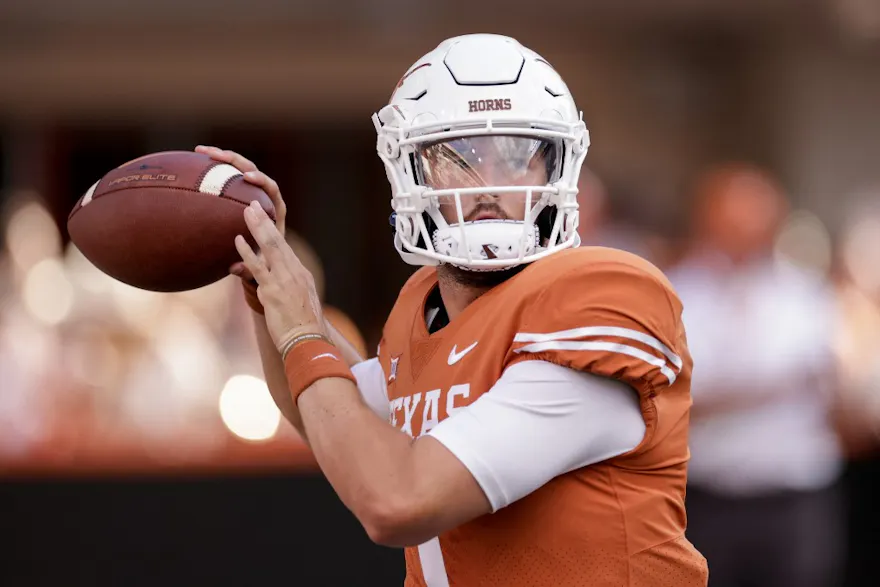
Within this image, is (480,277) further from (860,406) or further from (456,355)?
(860,406)

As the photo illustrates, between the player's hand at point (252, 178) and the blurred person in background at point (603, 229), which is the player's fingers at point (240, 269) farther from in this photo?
the blurred person in background at point (603, 229)

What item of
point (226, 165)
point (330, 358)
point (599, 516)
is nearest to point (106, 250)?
point (226, 165)

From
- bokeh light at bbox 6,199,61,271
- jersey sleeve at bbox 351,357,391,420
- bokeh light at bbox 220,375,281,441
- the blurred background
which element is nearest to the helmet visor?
jersey sleeve at bbox 351,357,391,420

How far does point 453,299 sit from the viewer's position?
2223 mm

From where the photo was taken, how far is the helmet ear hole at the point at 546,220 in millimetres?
2150

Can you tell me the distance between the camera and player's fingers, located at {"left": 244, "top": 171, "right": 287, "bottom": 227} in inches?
89.2

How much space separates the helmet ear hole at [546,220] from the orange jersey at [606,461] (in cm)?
14

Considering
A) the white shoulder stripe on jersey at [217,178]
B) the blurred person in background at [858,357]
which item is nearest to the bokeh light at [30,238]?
the blurred person in background at [858,357]

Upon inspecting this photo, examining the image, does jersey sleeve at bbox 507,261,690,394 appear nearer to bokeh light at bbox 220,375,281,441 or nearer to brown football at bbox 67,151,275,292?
brown football at bbox 67,151,275,292

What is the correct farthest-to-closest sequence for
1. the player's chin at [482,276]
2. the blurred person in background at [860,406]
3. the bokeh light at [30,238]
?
the bokeh light at [30,238]
the blurred person in background at [860,406]
the player's chin at [482,276]

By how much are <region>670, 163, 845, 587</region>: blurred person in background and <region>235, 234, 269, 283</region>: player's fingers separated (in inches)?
92.7

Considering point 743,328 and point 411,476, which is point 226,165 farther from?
point 743,328

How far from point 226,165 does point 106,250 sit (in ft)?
0.89

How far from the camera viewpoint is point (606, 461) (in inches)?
76.5
